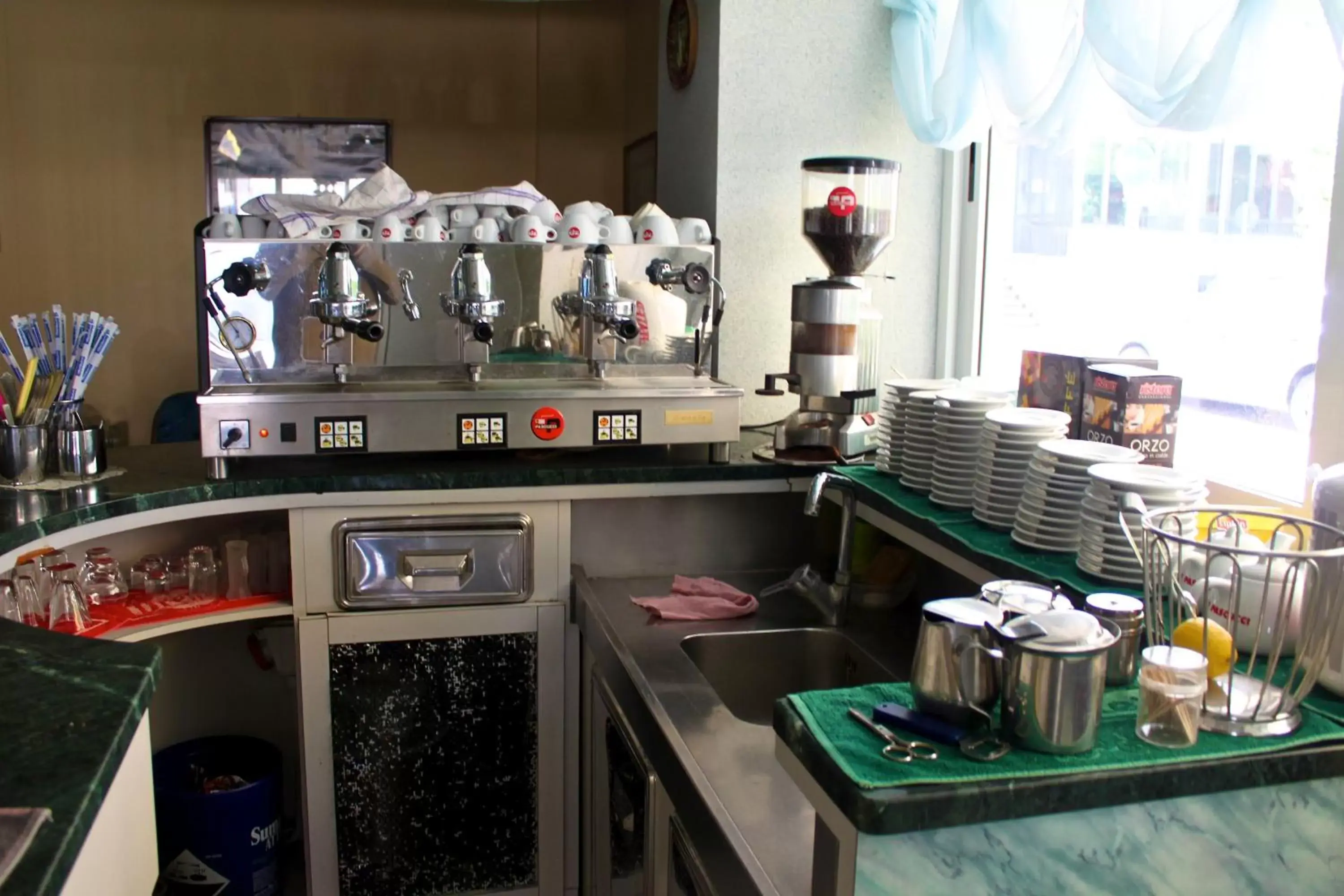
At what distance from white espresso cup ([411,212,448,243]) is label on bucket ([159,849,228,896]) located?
1282 mm

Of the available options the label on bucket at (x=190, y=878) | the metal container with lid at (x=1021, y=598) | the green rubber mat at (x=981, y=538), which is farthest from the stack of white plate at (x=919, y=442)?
the label on bucket at (x=190, y=878)

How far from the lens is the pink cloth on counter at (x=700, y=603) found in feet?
6.89

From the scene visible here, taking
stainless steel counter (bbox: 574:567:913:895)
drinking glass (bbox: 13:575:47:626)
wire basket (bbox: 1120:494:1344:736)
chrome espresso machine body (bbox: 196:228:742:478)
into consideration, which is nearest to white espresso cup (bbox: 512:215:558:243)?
chrome espresso machine body (bbox: 196:228:742:478)

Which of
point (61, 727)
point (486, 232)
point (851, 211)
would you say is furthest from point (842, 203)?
point (61, 727)

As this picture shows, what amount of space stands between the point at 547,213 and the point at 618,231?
0.15 meters

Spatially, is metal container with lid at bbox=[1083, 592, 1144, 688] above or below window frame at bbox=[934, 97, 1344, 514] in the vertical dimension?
below

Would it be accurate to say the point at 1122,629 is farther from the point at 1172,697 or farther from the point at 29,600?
the point at 29,600

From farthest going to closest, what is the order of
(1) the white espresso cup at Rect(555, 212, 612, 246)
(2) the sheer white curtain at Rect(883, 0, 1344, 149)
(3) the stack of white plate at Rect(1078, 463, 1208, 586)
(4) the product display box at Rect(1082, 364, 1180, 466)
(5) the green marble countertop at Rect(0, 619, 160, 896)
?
(1) the white espresso cup at Rect(555, 212, 612, 246)
(4) the product display box at Rect(1082, 364, 1180, 466)
(2) the sheer white curtain at Rect(883, 0, 1344, 149)
(3) the stack of white plate at Rect(1078, 463, 1208, 586)
(5) the green marble countertop at Rect(0, 619, 160, 896)

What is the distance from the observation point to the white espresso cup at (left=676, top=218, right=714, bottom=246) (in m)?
2.38

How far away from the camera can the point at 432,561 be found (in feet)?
7.23

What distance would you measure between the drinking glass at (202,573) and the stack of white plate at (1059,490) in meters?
1.46

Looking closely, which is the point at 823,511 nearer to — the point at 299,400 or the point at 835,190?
the point at 835,190

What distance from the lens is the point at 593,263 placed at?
2213mm

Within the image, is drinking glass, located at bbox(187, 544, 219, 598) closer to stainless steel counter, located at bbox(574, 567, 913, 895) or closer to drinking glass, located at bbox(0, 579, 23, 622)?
drinking glass, located at bbox(0, 579, 23, 622)
